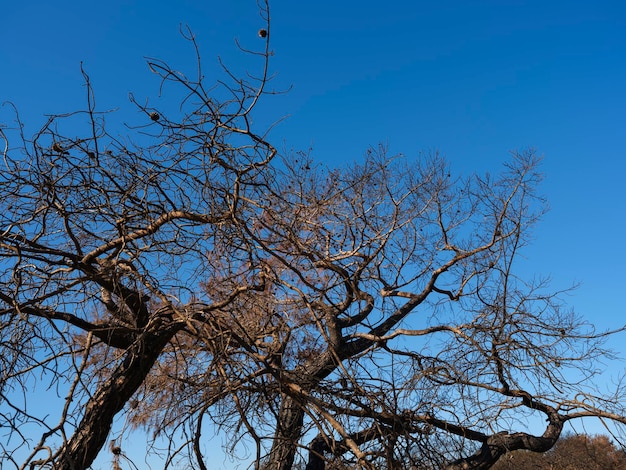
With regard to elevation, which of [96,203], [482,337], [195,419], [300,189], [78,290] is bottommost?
[195,419]

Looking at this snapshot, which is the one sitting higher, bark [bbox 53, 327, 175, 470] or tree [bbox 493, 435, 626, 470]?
tree [bbox 493, 435, 626, 470]

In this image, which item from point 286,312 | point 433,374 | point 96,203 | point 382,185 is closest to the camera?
point 96,203

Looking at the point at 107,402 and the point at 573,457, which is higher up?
the point at 573,457

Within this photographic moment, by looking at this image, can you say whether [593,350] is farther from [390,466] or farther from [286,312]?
[390,466]

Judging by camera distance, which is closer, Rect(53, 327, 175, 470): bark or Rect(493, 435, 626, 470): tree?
Rect(53, 327, 175, 470): bark

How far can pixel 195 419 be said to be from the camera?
3.56 metres


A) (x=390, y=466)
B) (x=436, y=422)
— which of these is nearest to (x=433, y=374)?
(x=436, y=422)

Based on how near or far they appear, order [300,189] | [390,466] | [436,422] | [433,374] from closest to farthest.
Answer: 1. [390,466]
2. [436,422]
3. [433,374]
4. [300,189]

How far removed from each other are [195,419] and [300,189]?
315 centimetres

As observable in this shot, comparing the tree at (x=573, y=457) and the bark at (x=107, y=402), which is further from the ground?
the tree at (x=573, y=457)

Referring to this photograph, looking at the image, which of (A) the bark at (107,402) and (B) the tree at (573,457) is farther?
(B) the tree at (573,457)

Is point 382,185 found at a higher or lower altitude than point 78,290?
higher

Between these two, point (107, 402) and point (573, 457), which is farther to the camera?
point (573, 457)

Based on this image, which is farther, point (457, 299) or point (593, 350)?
point (457, 299)
